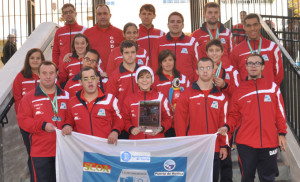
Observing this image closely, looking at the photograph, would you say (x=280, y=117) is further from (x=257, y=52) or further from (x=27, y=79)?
(x=27, y=79)

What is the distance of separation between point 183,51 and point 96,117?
195cm

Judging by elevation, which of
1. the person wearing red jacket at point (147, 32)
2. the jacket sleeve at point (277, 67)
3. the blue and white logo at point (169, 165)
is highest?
the person wearing red jacket at point (147, 32)

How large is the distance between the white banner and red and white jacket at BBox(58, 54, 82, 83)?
1656mm

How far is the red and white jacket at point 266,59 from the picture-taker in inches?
225

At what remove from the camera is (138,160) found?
4367 mm

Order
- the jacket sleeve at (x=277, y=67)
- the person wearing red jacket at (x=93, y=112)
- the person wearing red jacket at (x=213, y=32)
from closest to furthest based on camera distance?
1. the person wearing red jacket at (x=93, y=112)
2. the jacket sleeve at (x=277, y=67)
3. the person wearing red jacket at (x=213, y=32)

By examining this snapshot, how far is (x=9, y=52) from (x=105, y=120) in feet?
18.0

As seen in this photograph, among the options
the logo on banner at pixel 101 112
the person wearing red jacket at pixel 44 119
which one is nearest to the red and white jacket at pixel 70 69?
the person wearing red jacket at pixel 44 119

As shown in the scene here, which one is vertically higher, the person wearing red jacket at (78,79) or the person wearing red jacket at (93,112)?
the person wearing red jacket at (78,79)

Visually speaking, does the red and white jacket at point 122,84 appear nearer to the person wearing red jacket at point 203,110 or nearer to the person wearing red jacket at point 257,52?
the person wearing red jacket at point 203,110

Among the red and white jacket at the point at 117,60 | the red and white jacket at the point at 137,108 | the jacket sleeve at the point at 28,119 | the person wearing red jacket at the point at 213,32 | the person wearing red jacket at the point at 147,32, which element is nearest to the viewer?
the jacket sleeve at the point at 28,119

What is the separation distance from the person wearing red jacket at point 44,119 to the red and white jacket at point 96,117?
0.60 ft

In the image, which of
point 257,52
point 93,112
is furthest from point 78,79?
point 257,52

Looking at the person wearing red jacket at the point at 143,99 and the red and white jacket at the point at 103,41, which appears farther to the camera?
the red and white jacket at the point at 103,41
